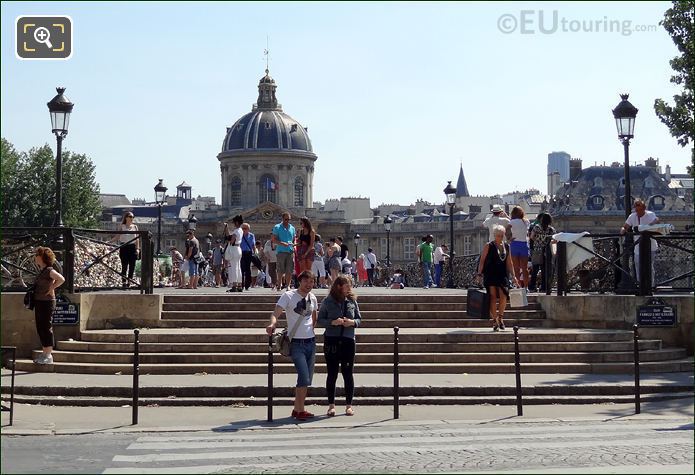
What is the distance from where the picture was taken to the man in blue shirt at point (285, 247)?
2423cm

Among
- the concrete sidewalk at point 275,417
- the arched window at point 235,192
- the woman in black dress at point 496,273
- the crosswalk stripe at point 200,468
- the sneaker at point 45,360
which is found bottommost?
the crosswalk stripe at point 200,468

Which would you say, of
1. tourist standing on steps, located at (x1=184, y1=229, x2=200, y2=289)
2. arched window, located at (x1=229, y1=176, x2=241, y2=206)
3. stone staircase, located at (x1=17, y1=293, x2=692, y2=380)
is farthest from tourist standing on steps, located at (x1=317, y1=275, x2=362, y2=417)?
arched window, located at (x1=229, y1=176, x2=241, y2=206)

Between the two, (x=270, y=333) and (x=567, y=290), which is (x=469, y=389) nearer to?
(x=270, y=333)

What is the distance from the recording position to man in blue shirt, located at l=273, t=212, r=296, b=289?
954 inches

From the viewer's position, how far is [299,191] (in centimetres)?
14338

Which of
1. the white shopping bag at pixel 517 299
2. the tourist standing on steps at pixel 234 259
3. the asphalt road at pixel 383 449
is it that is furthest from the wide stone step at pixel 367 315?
the asphalt road at pixel 383 449

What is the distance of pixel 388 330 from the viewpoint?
19.8 m

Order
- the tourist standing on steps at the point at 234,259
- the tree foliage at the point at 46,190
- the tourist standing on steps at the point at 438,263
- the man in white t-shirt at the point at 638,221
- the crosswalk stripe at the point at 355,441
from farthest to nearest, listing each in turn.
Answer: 1. the tree foliage at the point at 46,190
2. the tourist standing on steps at the point at 438,263
3. the tourist standing on steps at the point at 234,259
4. the man in white t-shirt at the point at 638,221
5. the crosswalk stripe at the point at 355,441

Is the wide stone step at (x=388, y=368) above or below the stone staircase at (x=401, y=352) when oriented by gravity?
below

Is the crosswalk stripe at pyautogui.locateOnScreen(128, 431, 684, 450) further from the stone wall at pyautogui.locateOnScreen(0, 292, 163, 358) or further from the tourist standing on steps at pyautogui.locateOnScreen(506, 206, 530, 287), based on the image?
the tourist standing on steps at pyautogui.locateOnScreen(506, 206, 530, 287)

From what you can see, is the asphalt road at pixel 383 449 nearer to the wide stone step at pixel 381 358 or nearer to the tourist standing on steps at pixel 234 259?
the wide stone step at pixel 381 358

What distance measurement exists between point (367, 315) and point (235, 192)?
123978mm

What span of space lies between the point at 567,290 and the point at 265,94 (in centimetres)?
13115

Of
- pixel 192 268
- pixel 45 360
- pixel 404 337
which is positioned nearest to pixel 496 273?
pixel 404 337
